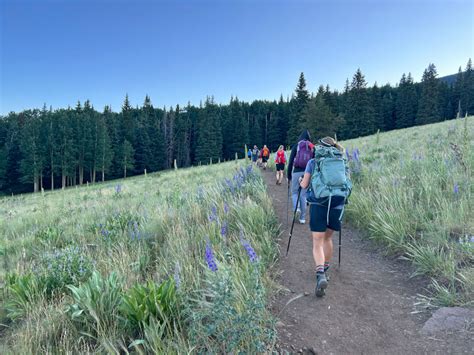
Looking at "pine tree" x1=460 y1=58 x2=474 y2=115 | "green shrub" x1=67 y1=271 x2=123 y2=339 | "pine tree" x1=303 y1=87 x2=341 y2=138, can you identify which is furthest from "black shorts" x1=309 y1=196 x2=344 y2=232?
"pine tree" x1=460 y1=58 x2=474 y2=115

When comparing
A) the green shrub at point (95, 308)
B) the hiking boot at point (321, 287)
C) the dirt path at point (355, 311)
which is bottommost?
the dirt path at point (355, 311)

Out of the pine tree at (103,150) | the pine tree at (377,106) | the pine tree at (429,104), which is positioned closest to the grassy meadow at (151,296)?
the pine tree at (103,150)

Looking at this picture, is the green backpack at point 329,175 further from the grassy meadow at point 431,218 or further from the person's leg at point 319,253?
the grassy meadow at point 431,218

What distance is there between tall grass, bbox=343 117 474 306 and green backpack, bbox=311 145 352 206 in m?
1.33

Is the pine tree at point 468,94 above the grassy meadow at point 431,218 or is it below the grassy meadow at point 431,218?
above

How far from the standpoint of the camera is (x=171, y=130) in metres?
67.4

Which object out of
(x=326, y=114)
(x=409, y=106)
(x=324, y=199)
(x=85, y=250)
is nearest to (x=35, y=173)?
(x=326, y=114)

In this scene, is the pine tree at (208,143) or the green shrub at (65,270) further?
the pine tree at (208,143)

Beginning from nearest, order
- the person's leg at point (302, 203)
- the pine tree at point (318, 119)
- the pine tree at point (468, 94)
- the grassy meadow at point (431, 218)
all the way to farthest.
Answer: the grassy meadow at point (431, 218) → the person's leg at point (302, 203) → the pine tree at point (318, 119) → the pine tree at point (468, 94)

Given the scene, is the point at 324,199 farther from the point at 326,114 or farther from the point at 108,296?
the point at 326,114

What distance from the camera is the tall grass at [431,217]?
3.20m

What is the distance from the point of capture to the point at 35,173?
45344 mm

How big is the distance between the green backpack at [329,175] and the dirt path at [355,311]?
1.12m

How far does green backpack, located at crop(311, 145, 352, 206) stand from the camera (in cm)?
338
